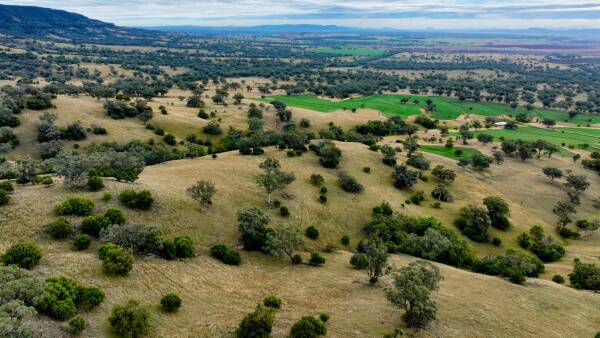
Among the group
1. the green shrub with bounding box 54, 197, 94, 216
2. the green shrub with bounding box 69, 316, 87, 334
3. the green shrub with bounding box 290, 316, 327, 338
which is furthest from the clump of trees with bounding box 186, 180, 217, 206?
the green shrub with bounding box 290, 316, 327, 338

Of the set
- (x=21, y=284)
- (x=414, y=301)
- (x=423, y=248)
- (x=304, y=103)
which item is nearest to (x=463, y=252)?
(x=423, y=248)

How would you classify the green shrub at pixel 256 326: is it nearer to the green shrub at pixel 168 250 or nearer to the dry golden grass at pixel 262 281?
the dry golden grass at pixel 262 281

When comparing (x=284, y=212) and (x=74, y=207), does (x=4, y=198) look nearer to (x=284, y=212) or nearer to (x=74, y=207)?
(x=74, y=207)

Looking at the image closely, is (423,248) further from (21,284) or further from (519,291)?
(21,284)

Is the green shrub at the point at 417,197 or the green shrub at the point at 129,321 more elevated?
the green shrub at the point at 129,321

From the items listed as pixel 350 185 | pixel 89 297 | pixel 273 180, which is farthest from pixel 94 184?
pixel 350 185

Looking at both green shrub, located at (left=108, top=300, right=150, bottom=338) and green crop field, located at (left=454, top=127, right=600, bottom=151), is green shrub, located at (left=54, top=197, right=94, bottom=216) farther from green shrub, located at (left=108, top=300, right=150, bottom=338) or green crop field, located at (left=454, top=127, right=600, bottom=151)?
green crop field, located at (left=454, top=127, right=600, bottom=151)

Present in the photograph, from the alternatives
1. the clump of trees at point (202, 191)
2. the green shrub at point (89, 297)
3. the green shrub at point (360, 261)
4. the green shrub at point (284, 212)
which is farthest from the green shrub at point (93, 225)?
the green shrub at point (360, 261)
